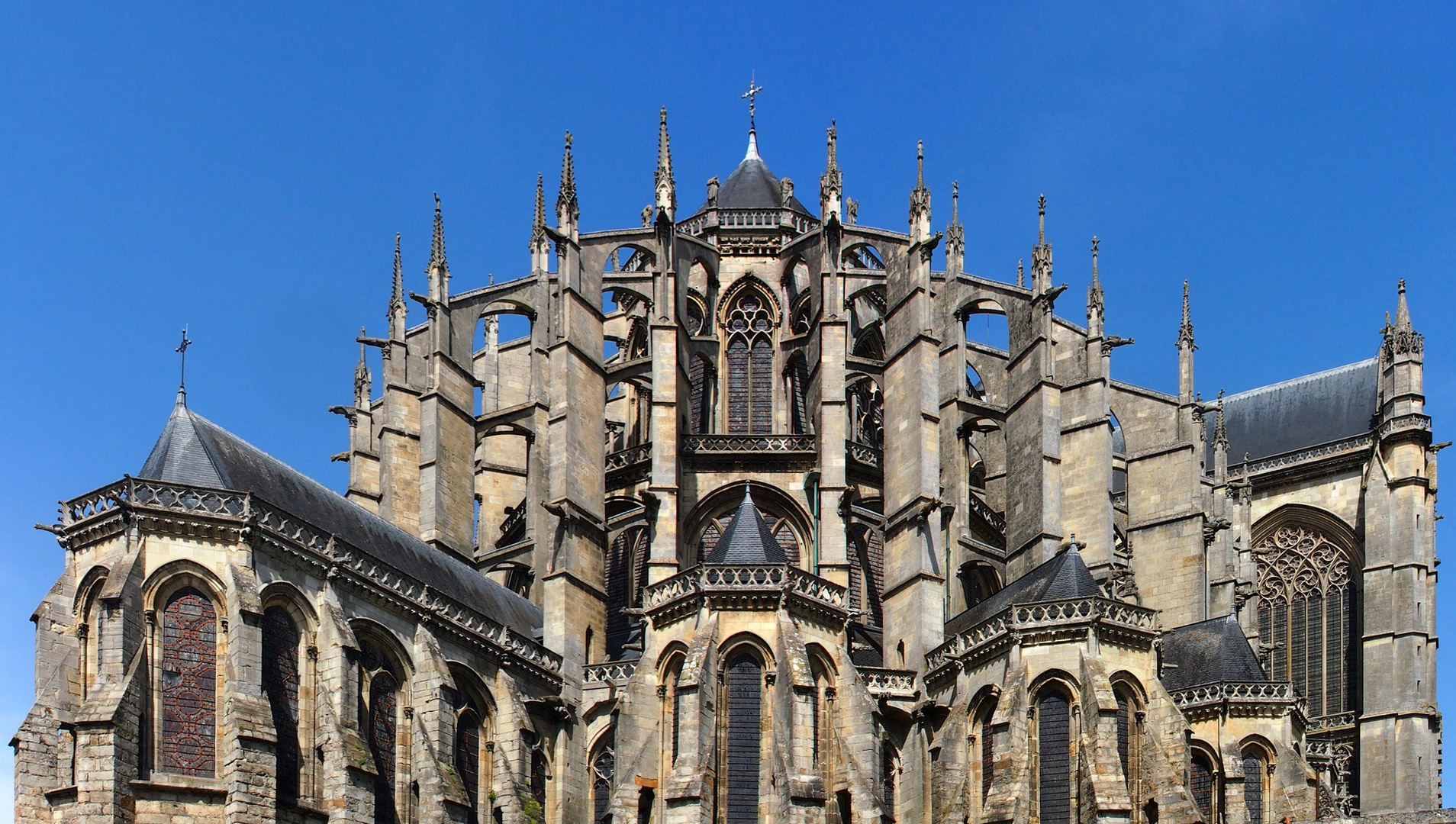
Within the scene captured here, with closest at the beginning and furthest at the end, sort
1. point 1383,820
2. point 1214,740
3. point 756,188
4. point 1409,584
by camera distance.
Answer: point 1383,820
point 1214,740
point 1409,584
point 756,188

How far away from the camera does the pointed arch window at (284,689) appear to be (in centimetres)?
3147


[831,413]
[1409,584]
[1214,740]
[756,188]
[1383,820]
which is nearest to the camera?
[1383,820]

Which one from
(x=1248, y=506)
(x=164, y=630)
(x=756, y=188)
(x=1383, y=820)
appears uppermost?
(x=756, y=188)

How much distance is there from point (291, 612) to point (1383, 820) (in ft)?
62.2

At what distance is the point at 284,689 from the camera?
1264 inches

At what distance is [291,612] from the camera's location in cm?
3278

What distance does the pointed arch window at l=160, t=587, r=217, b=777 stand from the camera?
100 ft

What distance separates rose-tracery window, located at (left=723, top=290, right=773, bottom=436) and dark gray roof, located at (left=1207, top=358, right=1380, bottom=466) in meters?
14.8

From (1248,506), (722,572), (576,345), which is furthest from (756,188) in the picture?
(722,572)

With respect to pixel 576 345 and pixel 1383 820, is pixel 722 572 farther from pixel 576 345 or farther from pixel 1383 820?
pixel 1383 820

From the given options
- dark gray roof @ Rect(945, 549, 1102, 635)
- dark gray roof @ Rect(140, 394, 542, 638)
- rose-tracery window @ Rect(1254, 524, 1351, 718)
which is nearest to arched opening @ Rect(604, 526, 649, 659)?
dark gray roof @ Rect(140, 394, 542, 638)

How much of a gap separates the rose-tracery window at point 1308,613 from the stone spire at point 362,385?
24.0m

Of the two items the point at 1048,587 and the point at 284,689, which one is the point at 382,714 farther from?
the point at 1048,587

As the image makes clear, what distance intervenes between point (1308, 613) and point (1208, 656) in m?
13.1
